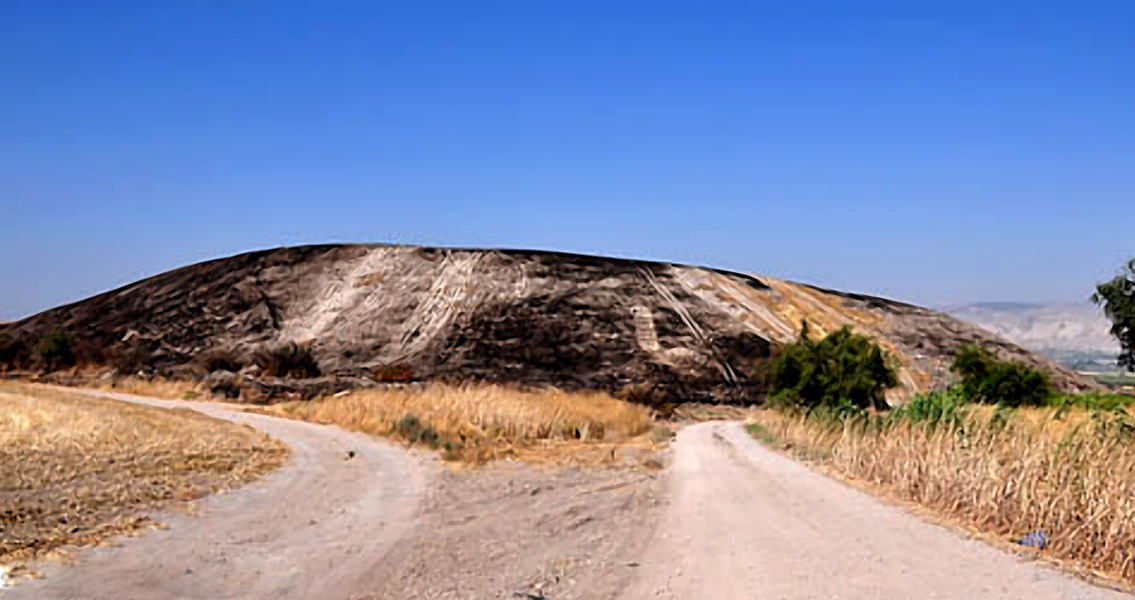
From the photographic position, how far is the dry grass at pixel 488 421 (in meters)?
24.7

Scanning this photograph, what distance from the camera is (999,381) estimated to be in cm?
3938

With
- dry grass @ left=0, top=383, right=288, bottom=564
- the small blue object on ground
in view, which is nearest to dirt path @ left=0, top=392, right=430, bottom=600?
dry grass @ left=0, top=383, right=288, bottom=564

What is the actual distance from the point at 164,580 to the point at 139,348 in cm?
5293

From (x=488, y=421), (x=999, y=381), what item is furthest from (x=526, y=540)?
(x=999, y=381)

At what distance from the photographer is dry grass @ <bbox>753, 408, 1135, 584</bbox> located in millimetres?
9359

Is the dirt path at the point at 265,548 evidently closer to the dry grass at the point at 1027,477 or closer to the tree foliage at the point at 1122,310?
the dry grass at the point at 1027,477

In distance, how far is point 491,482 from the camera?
685 inches

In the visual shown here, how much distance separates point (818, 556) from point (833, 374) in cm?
2637

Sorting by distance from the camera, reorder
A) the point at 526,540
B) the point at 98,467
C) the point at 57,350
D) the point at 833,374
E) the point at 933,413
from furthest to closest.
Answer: the point at 57,350 → the point at 833,374 → the point at 933,413 → the point at 98,467 → the point at 526,540

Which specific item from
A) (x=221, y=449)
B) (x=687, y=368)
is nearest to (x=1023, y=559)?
(x=221, y=449)

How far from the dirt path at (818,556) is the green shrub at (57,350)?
165 feet

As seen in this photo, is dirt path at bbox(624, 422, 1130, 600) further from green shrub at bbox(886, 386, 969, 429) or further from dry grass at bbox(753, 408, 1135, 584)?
green shrub at bbox(886, 386, 969, 429)

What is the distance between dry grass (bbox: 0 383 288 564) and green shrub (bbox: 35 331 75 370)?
33.8 meters

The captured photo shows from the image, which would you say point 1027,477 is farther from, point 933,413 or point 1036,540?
point 933,413
